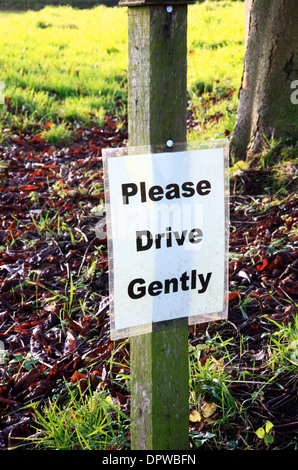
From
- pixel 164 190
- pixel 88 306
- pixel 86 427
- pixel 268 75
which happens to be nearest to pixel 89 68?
pixel 268 75

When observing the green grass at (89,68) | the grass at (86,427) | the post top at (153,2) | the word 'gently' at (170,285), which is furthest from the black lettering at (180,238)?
the green grass at (89,68)

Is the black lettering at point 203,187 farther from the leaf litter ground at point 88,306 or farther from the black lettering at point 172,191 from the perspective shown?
the leaf litter ground at point 88,306

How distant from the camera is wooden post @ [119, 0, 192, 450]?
4.66 ft

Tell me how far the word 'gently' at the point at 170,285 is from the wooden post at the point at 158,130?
0.11 metres

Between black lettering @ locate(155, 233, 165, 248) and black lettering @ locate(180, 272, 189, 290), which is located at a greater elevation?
black lettering @ locate(155, 233, 165, 248)

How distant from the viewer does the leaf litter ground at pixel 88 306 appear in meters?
2.10

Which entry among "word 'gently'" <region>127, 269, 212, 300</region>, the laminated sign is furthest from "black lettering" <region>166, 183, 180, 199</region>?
"word 'gently'" <region>127, 269, 212, 300</region>

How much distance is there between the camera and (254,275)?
283 centimetres

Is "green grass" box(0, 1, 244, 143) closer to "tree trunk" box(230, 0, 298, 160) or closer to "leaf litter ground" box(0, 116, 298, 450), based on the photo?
"tree trunk" box(230, 0, 298, 160)

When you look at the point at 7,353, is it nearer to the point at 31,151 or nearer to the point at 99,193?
the point at 99,193

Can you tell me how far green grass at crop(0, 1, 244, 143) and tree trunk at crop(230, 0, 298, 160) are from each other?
2.55 ft

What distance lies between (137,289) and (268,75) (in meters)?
2.67

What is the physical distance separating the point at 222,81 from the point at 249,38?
3337 mm

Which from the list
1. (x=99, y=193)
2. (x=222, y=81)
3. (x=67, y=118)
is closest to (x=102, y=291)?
(x=99, y=193)
